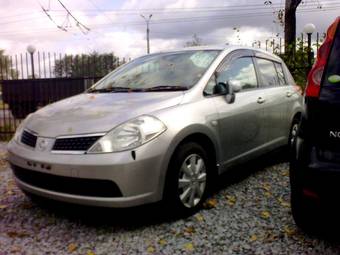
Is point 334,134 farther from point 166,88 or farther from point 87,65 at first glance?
point 87,65

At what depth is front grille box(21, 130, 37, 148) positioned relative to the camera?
136 inches

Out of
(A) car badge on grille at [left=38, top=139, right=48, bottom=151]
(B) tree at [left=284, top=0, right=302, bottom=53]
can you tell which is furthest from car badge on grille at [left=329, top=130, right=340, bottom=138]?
(B) tree at [left=284, top=0, right=302, bottom=53]

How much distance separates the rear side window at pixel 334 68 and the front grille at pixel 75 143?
5.71 ft

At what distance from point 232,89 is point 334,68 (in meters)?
1.47

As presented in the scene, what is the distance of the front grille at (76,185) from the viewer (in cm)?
308

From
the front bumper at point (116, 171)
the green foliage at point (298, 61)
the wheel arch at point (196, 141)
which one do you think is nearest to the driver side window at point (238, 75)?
the wheel arch at point (196, 141)

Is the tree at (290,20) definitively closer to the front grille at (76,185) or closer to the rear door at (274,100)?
the rear door at (274,100)

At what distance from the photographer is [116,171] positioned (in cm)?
301

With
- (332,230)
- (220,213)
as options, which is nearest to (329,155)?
(332,230)

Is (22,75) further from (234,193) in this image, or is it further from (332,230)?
(332,230)

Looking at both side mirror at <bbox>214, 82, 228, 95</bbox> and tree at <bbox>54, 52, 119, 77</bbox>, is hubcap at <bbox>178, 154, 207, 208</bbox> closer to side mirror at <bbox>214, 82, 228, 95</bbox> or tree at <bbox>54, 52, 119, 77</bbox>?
side mirror at <bbox>214, 82, 228, 95</bbox>

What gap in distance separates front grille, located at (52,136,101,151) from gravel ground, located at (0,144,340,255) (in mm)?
520

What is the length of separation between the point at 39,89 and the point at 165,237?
6.44 meters

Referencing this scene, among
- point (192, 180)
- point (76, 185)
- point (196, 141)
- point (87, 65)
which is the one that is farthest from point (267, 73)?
point (87, 65)
